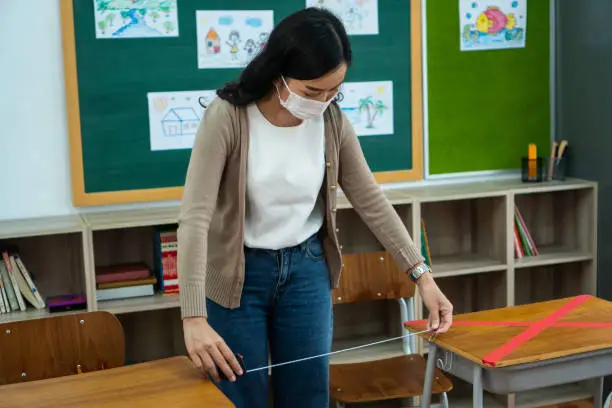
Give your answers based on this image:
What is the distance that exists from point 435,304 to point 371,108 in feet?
5.26

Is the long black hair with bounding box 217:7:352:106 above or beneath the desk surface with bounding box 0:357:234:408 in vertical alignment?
above

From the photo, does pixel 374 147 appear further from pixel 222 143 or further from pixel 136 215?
pixel 222 143

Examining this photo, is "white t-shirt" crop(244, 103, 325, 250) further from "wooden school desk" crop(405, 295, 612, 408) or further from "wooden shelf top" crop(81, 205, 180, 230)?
"wooden shelf top" crop(81, 205, 180, 230)

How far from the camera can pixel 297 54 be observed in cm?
186

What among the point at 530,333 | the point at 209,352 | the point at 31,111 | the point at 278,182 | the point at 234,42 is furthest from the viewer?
the point at 234,42

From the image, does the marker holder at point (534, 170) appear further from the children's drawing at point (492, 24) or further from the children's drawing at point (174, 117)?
the children's drawing at point (174, 117)

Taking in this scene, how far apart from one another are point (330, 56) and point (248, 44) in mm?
1560

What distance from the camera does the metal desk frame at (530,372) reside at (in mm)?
2062

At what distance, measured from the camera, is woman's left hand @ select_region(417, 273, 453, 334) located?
2096 mm

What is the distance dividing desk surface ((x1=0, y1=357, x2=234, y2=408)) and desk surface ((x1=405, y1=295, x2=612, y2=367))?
687 mm

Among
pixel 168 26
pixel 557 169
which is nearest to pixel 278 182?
pixel 168 26

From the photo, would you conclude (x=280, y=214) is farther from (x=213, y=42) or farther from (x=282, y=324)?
(x=213, y=42)

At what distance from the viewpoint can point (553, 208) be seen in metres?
3.88

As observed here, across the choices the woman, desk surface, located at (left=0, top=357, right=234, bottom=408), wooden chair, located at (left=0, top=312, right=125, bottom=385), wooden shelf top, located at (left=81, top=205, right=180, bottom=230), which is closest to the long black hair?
the woman
